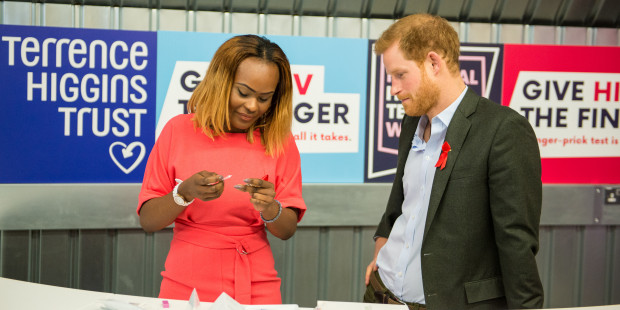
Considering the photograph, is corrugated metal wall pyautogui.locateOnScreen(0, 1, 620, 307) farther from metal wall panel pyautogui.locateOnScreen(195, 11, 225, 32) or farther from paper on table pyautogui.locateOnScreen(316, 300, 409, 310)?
paper on table pyautogui.locateOnScreen(316, 300, 409, 310)

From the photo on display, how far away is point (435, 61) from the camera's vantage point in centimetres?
206

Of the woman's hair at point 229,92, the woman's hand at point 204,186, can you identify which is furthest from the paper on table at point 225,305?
the woman's hair at point 229,92

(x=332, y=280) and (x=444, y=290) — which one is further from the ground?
(x=444, y=290)

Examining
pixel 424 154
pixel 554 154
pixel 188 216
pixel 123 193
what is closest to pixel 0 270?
pixel 123 193

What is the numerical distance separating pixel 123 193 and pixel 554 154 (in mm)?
2730

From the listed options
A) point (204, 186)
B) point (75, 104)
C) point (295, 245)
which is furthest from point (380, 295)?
point (75, 104)

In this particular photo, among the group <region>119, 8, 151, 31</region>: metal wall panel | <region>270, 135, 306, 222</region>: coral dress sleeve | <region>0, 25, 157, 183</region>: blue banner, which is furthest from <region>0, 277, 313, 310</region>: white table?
<region>119, 8, 151, 31</region>: metal wall panel

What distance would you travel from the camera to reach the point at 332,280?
3.77 metres

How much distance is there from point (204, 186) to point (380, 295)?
2.63 feet

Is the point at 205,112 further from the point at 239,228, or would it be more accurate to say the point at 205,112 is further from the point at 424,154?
the point at 424,154

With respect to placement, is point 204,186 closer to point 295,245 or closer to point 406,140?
point 406,140

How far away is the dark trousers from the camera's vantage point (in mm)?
2096

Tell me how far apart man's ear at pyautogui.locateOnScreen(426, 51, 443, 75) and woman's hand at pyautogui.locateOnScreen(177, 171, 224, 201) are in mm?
825

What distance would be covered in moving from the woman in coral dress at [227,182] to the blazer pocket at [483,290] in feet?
2.23
